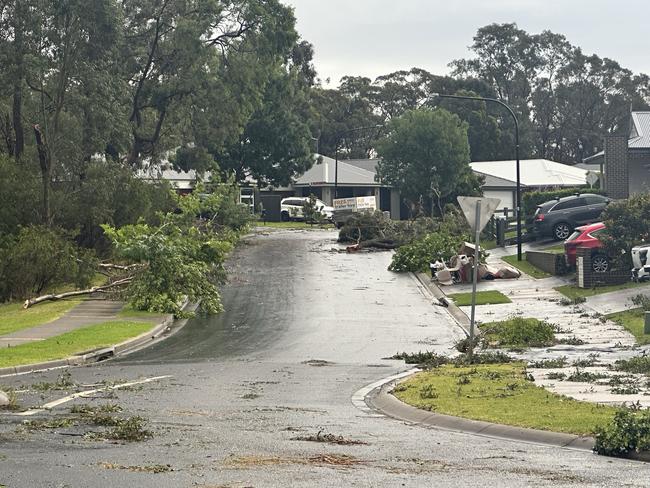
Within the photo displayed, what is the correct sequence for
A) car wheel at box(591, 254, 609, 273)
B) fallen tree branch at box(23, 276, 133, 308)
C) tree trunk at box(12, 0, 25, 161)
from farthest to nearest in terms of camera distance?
1. tree trunk at box(12, 0, 25, 161)
2. car wheel at box(591, 254, 609, 273)
3. fallen tree branch at box(23, 276, 133, 308)

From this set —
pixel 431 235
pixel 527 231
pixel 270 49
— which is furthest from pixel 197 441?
pixel 270 49

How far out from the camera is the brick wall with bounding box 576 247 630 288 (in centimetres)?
3509

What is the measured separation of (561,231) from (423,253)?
778 cm

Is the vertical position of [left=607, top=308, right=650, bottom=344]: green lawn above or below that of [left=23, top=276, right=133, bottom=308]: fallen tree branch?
below

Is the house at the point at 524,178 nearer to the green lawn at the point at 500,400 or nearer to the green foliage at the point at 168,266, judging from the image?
the green foliage at the point at 168,266

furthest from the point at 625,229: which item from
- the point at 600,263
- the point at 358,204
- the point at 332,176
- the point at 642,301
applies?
the point at 332,176

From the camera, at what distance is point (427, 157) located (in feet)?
260

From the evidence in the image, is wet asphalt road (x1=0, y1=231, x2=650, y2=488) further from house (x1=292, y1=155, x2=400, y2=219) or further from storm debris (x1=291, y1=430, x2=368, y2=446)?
house (x1=292, y1=155, x2=400, y2=219)

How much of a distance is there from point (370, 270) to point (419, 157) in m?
35.8

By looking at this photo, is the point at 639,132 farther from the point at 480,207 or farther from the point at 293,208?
the point at 480,207

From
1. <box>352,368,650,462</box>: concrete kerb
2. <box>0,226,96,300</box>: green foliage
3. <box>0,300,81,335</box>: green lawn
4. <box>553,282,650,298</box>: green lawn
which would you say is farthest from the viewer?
<box>0,226,96,300</box>: green foliage

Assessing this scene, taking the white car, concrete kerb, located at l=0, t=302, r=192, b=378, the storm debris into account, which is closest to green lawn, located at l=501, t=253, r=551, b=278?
concrete kerb, located at l=0, t=302, r=192, b=378

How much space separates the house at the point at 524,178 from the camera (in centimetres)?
8519

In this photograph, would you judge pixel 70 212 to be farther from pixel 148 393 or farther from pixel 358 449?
pixel 358 449
